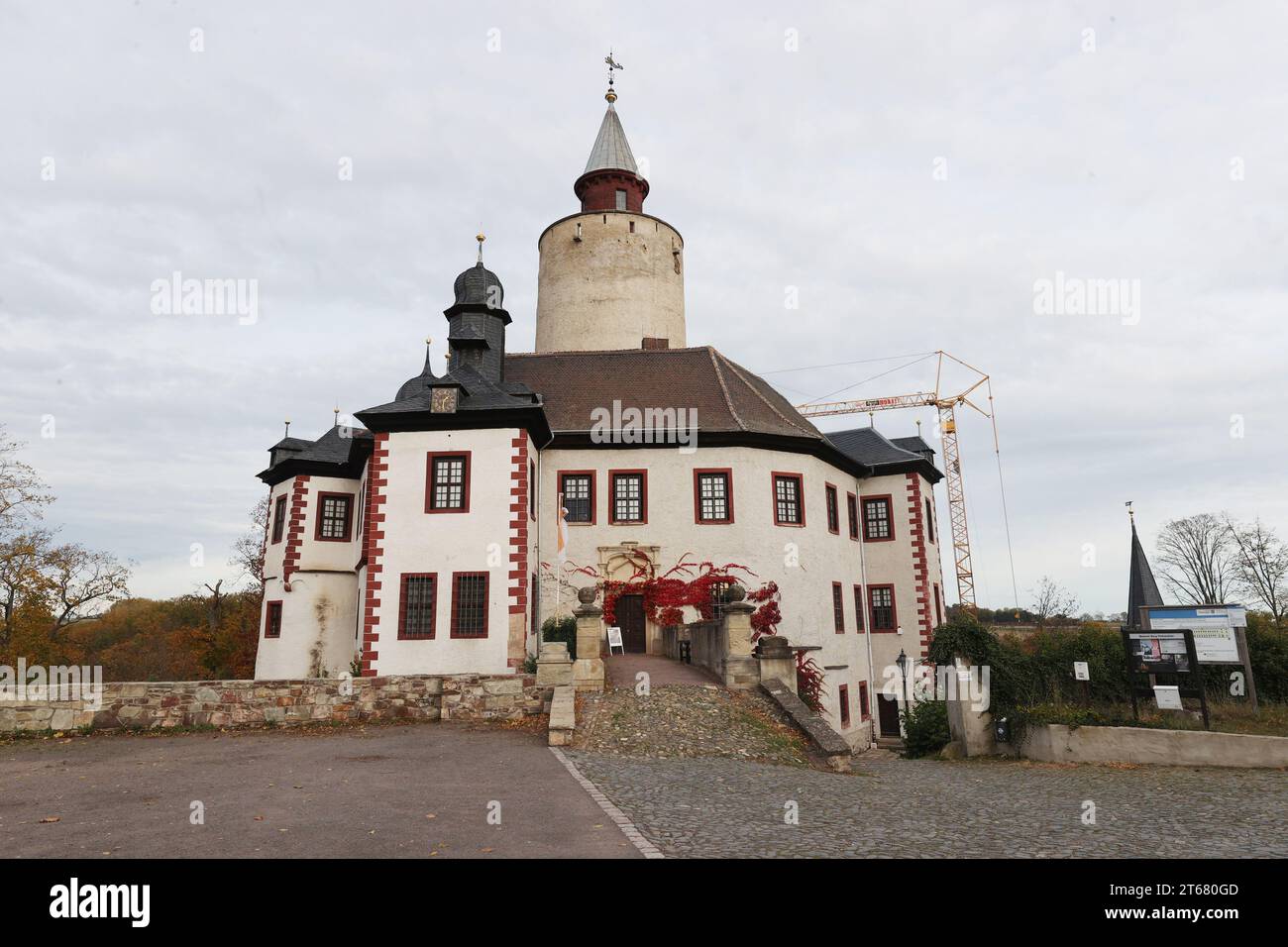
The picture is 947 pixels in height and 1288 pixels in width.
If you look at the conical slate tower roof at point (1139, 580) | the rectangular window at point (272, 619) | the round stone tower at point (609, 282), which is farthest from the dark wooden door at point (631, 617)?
the conical slate tower roof at point (1139, 580)

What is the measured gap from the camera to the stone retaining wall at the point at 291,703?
1512 cm

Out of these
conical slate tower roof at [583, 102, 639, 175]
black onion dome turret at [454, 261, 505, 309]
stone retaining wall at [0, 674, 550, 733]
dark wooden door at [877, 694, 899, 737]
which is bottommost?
dark wooden door at [877, 694, 899, 737]

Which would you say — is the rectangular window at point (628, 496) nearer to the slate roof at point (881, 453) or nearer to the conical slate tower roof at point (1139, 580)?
the slate roof at point (881, 453)

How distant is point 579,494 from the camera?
24.1 meters

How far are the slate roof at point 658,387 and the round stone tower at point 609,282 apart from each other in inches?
160

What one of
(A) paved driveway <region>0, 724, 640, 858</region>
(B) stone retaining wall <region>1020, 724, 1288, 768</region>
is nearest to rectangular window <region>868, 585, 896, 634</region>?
(B) stone retaining wall <region>1020, 724, 1288, 768</region>

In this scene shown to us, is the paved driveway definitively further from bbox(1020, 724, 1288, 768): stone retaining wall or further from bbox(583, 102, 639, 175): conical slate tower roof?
bbox(583, 102, 639, 175): conical slate tower roof

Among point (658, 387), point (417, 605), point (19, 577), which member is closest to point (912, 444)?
point (658, 387)

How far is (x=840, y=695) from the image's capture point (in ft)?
82.5

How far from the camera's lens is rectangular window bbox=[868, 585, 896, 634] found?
2848cm

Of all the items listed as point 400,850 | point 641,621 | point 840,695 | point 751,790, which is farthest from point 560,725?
point 840,695

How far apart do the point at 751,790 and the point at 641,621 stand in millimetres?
13615

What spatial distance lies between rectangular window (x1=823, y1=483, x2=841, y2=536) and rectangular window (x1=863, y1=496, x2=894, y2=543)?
9.35ft

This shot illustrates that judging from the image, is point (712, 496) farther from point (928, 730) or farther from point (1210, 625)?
point (1210, 625)
